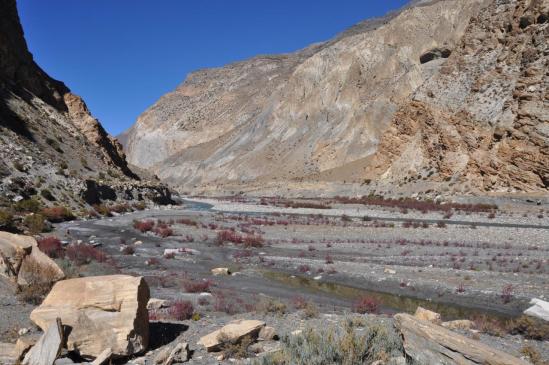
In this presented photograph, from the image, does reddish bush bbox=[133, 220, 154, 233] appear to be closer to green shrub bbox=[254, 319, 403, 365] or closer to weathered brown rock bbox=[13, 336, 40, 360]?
weathered brown rock bbox=[13, 336, 40, 360]

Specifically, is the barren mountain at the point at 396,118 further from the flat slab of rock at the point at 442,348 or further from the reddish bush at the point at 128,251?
the flat slab of rock at the point at 442,348

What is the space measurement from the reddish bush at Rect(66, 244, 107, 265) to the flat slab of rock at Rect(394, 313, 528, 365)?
41.2ft

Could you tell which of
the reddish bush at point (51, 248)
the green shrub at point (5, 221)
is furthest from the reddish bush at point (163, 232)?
the reddish bush at point (51, 248)

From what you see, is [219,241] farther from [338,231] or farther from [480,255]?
[480,255]

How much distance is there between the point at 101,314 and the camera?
7.11 meters

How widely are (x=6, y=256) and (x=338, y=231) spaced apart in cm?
2362

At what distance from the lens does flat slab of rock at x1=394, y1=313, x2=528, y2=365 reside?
566 centimetres

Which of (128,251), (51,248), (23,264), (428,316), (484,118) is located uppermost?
(484,118)

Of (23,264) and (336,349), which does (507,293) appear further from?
(23,264)

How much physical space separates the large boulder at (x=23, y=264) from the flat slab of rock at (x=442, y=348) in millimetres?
6837

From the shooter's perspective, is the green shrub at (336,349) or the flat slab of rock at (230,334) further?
the flat slab of rock at (230,334)

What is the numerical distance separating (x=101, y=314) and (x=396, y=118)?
6271 centimetres

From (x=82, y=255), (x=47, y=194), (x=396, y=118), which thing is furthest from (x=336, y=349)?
(x=396, y=118)

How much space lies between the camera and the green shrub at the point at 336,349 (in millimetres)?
6574
